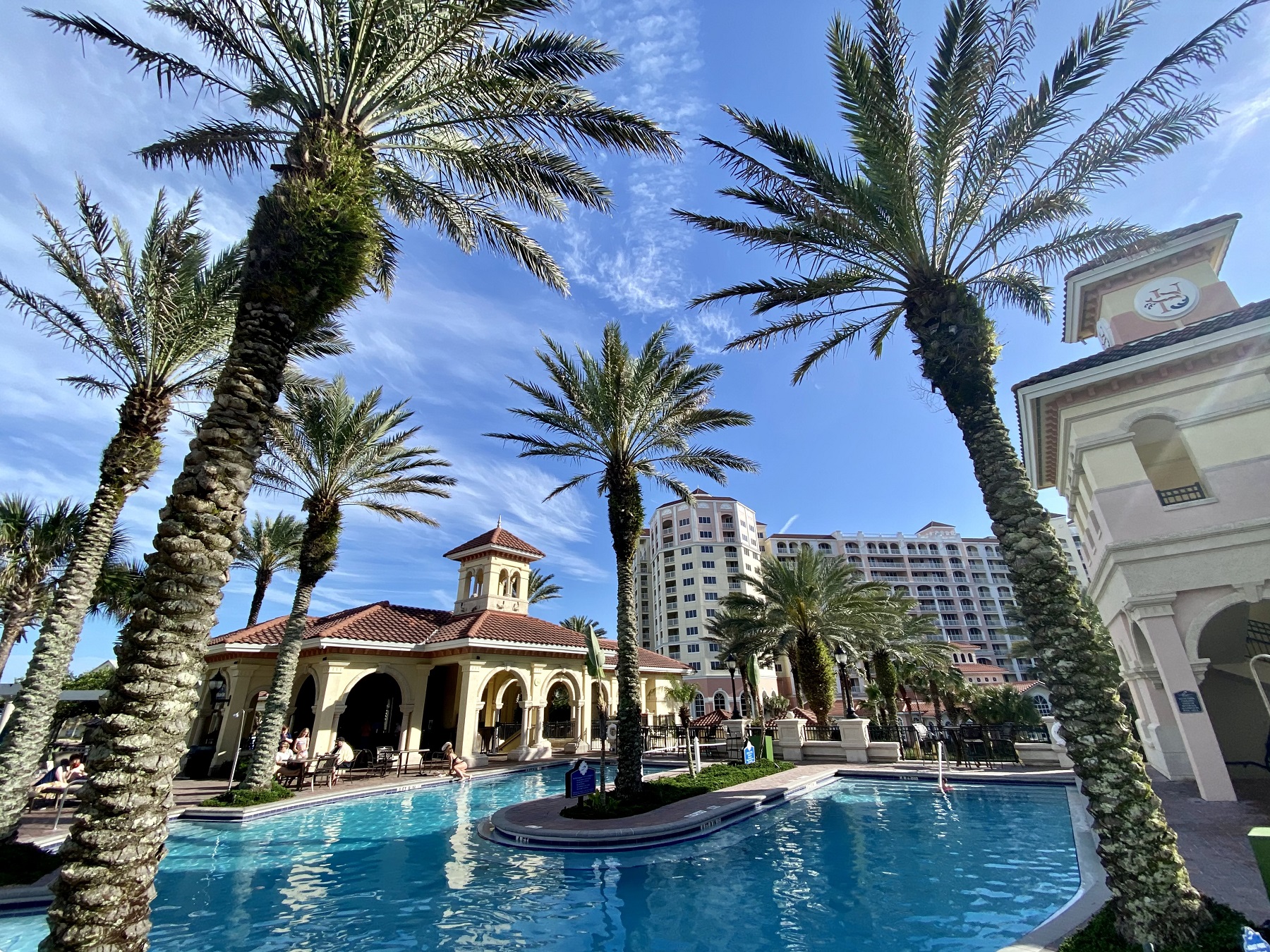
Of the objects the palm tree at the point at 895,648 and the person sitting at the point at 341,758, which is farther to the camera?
the palm tree at the point at 895,648

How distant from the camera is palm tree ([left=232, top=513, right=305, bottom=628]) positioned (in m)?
29.6

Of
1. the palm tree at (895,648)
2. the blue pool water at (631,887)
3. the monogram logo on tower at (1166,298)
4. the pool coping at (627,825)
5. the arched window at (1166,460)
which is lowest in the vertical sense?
the blue pool water at (631,887)

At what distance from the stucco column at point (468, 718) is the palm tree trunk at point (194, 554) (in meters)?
19.5

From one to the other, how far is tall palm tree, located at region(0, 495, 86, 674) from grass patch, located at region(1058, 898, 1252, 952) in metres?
30.5

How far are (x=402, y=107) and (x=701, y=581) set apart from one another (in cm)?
8042

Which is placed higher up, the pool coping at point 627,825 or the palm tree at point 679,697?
the palm tree at point 679,697

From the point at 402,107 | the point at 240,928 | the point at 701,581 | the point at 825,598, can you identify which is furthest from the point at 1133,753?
the point at 701,581

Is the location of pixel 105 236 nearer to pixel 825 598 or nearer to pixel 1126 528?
pixel 1126 528

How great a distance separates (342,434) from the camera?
17875 millimetres

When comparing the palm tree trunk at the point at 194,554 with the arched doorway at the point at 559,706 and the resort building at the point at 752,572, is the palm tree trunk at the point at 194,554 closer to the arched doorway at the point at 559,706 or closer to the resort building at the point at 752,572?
the arched doorway at the point at 559,706

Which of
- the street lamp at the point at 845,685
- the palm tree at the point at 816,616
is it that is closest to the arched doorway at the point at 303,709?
the palm tree at the point at 816,616

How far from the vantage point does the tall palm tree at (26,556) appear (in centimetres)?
2166

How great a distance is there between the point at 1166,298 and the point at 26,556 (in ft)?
127

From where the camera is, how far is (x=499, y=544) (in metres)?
27.7
